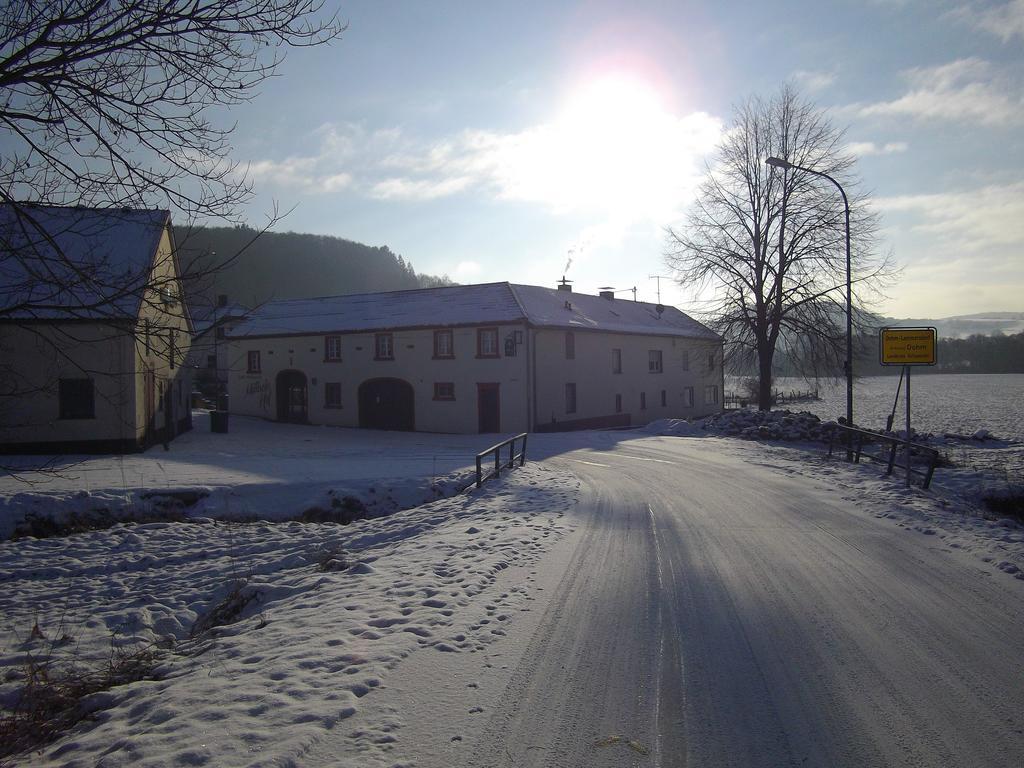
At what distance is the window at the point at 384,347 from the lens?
36.8m

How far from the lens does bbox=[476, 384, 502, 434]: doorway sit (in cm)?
3341

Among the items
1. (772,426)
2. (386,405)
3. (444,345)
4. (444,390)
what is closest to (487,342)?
(444,345)

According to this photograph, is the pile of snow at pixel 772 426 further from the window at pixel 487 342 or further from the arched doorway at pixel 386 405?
the arched doorway at pixel 386 405

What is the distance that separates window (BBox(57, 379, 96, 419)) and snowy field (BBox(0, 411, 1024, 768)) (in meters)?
4.66

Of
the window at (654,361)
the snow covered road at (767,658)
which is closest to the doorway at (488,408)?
the window at (654,361)

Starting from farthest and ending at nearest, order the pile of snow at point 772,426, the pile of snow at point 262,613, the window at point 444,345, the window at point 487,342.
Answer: the window at point 444,345 < the window at point 487,342 < the pile of snow at point 772,426 < the pile of snow at point 262,613

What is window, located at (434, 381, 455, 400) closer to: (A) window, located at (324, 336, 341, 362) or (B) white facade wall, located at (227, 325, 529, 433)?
(B) white facade wall, located at (227, 325, 529, 433)

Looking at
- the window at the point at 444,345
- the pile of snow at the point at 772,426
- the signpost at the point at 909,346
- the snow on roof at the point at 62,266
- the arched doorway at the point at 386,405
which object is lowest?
the pile of snow at the point at 772,426

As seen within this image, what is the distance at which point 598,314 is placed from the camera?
42.4m

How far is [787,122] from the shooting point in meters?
34.3

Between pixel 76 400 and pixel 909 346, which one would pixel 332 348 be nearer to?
pixel 76 400

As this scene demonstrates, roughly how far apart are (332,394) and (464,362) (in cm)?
950

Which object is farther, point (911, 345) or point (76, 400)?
point (76, 400)

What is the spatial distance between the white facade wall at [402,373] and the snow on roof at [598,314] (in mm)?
3192
